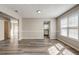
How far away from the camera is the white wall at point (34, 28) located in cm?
963

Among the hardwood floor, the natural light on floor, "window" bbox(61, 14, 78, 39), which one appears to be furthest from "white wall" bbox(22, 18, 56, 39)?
the natural light on floor

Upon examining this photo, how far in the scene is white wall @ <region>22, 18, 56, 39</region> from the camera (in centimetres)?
963

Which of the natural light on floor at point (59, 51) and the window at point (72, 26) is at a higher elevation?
the window at point (72, 26)

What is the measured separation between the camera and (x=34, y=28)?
9742mm

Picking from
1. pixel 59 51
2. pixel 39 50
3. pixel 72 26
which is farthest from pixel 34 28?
pixel 59 51

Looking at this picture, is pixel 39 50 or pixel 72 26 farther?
pixel 72 26

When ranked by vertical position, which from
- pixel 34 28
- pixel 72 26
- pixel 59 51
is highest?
pixel 72 26

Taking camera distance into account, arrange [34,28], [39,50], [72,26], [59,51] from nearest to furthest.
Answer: [59,51], [39,50], [72,26], [34,28]

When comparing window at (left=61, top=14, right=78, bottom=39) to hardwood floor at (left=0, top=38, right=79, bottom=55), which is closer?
hardwood floor at (left=0, top=38, right=79, bottom=55)

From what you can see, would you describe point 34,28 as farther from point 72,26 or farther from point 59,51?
point 59,51

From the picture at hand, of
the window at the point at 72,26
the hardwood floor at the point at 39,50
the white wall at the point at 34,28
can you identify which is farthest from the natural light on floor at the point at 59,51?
the white wall at the point at 34,28

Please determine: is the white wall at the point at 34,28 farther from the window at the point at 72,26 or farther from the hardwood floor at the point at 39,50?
the hardwood floor at the point at 39,50

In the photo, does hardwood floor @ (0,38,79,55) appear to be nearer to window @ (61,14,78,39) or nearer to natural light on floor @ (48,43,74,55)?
natural light on floor @ (48,43,74,55)
